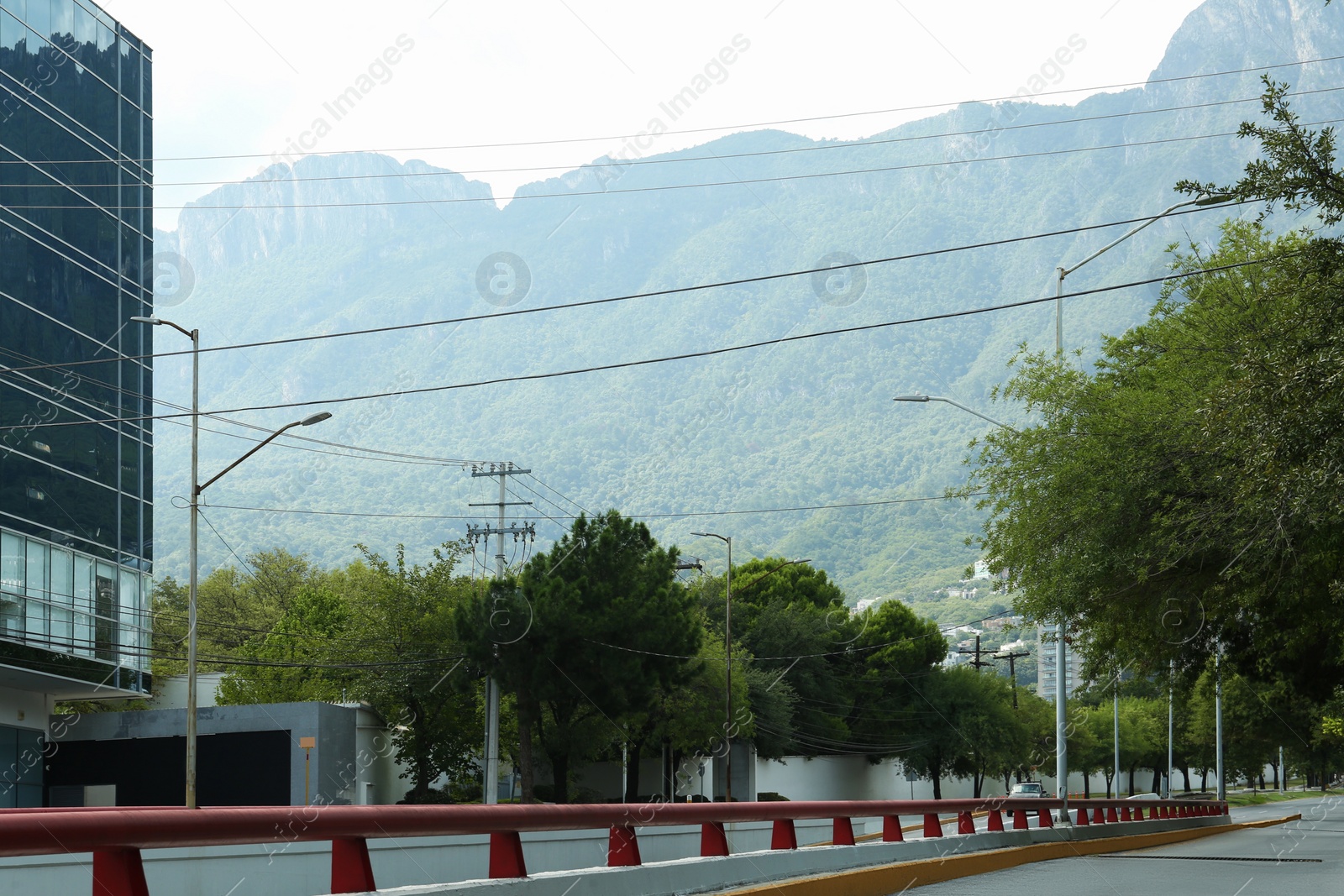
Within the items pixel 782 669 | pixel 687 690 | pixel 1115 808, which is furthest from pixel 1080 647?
pixel 782 669

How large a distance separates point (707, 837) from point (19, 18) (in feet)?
135

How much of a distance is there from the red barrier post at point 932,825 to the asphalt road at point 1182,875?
2.81ft

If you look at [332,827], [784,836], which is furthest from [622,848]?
[332,827]

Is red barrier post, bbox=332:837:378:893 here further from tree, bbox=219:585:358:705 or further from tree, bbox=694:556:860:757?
tree, bbox=694:556:860:757

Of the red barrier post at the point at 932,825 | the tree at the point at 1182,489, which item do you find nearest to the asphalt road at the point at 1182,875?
the red barrier post at the point at 932,825

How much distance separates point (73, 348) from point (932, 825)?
36.2 metres

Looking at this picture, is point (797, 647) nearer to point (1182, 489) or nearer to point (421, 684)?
point (421, 684)

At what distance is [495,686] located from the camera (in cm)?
4744

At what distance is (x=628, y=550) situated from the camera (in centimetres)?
5025

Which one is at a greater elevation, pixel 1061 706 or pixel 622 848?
pixel 622 848

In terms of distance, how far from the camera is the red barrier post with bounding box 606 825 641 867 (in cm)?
920

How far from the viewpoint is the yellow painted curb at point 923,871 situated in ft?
34.7

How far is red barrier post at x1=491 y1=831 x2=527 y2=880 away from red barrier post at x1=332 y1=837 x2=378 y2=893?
4.63 feet

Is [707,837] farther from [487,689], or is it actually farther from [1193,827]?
[487,689]
